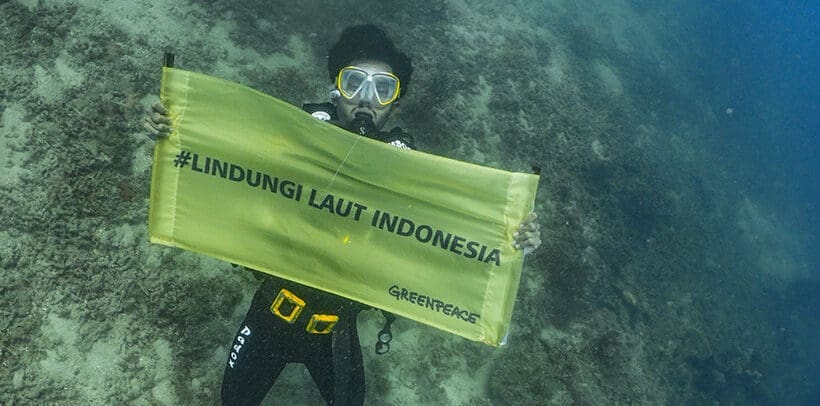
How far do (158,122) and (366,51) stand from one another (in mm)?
1713

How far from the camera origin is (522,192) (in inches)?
97.7

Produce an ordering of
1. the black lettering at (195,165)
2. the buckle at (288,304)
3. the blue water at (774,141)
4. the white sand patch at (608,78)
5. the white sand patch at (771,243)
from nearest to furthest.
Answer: the black lettering at (195,165)
the buckle at (288,304)
the white sand patch at (608,78)
the blue water at (774,141)
the white sand patch at (771,243)

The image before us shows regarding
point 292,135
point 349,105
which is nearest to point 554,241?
point 349,105

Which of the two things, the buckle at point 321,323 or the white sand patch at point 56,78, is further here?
the white sand patch at point 56,78

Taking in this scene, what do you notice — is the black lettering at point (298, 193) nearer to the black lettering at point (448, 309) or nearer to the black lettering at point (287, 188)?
the black lettering at point (287, 188)

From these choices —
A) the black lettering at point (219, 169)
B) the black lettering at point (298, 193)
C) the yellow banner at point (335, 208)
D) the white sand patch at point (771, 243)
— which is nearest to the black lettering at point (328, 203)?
the yellow banner at point (335, 208)

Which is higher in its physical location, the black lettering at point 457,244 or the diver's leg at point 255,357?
the black lettering at point 457,244

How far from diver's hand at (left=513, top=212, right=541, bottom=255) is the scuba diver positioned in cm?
127

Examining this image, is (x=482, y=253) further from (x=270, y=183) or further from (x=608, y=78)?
(x=608, y=78)

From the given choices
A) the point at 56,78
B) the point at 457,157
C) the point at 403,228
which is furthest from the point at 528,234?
the point at 56,78

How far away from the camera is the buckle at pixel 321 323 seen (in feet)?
10.4

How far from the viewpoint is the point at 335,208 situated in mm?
2676

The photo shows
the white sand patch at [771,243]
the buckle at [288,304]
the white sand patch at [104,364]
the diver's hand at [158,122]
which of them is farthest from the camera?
the white sand patch at [771,243]

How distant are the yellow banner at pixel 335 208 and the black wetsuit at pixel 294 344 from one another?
55 centimetres
